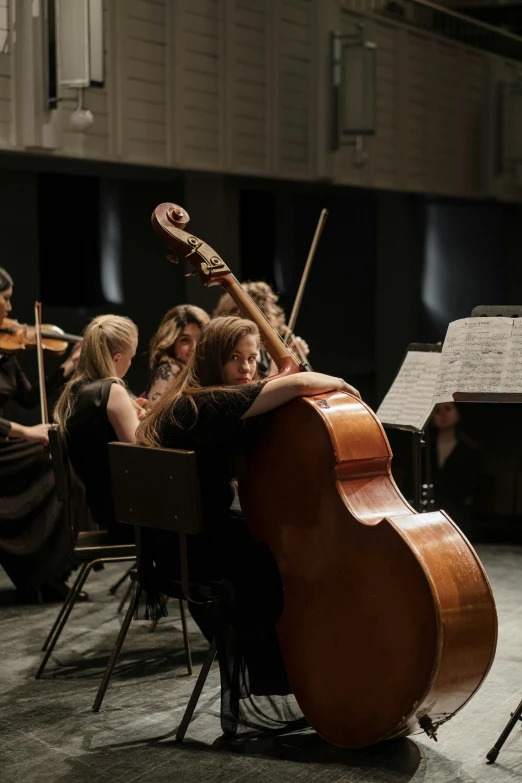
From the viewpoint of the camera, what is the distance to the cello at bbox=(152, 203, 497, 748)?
280 cm

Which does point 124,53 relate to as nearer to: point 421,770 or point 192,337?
point 192,337

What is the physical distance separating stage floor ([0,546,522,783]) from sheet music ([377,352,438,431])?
89cm

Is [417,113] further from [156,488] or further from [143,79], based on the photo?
[156,488]

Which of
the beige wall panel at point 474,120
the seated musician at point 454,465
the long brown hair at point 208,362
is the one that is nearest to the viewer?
the long brown hair at point 208,362

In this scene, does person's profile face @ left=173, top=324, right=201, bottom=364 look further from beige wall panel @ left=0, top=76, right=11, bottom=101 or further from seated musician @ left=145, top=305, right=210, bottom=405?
beige wall panel @ left=0, top=76, right=11, bottom=101

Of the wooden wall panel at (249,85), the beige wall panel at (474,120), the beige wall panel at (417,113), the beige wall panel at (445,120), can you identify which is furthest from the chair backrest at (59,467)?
the beige wall panel at (474,120)

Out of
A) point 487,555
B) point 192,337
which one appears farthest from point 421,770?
point 487,555

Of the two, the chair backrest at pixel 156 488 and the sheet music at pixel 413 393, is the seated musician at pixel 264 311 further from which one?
the chair backrest at pixel 156 488

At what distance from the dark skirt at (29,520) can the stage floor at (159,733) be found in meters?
0.47

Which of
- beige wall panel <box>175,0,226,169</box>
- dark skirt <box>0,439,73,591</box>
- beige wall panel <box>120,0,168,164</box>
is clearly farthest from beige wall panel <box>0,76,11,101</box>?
dark skirt <box>0,439,73,591</box>

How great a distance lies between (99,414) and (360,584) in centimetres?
130

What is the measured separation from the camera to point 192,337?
480 cm

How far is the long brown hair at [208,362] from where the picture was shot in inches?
127

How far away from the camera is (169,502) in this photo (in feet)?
10.4
